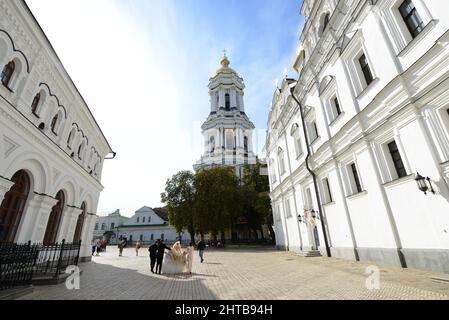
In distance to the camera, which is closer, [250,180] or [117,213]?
[250,180]

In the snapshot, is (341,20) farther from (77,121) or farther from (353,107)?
(77,121)

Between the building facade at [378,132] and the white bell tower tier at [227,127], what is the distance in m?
33.8

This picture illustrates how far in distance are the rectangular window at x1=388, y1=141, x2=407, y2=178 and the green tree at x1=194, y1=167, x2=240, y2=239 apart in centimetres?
2377

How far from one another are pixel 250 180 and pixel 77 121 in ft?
91.3

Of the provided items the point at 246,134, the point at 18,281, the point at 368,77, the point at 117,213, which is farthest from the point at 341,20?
the point at 117,213

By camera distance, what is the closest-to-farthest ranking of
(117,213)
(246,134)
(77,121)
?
(77,121) < (246,134) < (117,213)

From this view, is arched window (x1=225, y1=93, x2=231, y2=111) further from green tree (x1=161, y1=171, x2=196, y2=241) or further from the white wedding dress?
the white wedding dress

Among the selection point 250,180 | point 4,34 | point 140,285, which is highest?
point 250,180

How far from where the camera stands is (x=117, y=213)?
64.6 meters

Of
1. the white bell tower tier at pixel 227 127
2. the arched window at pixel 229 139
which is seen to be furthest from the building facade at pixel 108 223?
the arched window at pixel 229 139

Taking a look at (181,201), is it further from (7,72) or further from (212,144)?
(7,72)

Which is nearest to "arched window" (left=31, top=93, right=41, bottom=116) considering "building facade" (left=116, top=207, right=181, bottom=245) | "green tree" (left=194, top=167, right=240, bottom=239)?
"green tree" (left=194, top=167, right=240, bottom=239)

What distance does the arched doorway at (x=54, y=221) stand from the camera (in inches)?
471

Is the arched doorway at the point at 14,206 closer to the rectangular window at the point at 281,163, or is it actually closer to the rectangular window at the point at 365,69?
the rectangular window at the point at 365,69
